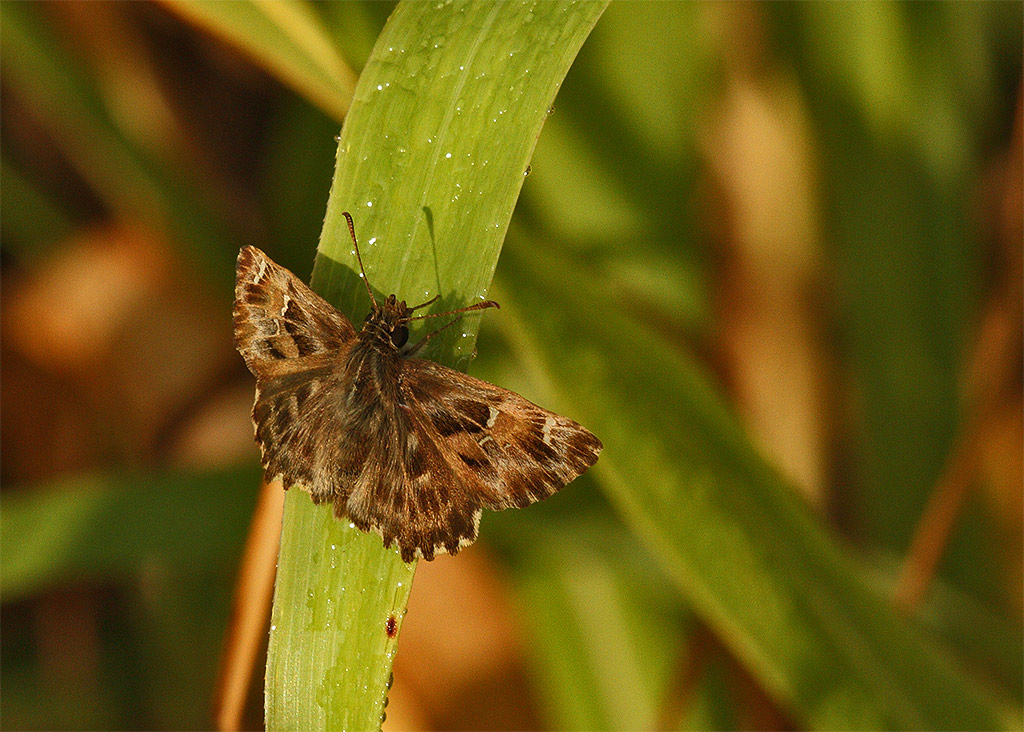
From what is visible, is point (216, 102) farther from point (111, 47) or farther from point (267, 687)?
point (267, 687)

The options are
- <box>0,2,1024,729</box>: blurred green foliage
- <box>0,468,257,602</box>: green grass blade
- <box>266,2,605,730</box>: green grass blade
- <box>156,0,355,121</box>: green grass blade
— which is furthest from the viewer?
<box>0,2,1024,729</box>: blurred green foliage

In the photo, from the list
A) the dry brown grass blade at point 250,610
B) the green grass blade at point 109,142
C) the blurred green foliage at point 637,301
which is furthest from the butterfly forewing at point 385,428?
the green grass blade at point 109,142

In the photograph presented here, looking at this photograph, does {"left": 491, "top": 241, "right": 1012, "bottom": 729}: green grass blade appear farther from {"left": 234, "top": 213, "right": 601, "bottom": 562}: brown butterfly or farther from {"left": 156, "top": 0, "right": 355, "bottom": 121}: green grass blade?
{"left": 156, "top": 0, "right": 355, "bottom": 121}: green grass blade

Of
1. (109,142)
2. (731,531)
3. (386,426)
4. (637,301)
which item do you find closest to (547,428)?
(386,426)

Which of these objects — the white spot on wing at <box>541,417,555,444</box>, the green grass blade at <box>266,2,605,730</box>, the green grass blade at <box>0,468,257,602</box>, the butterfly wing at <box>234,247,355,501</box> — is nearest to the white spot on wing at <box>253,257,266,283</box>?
the butterfly wing at <box>234,247,355,501</box>

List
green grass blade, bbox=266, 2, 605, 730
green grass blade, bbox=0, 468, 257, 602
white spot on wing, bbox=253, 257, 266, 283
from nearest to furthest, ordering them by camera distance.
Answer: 1. green grass blade, bbox=266, 2, 605, 730
2. white spot on wing, bbox=253, 257, 266, 283
3. green grass blade, bbox=0, 468, 257, 602

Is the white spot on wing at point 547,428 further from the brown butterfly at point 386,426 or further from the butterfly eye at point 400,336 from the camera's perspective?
the butterfly eye at point 400,336
